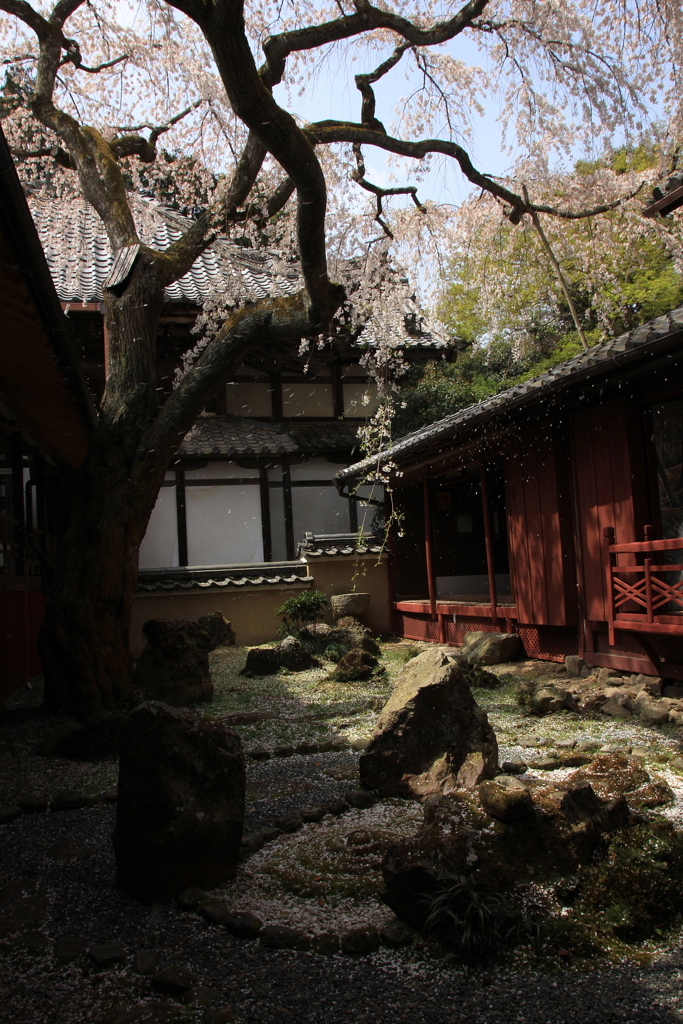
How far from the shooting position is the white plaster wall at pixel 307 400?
627 inches

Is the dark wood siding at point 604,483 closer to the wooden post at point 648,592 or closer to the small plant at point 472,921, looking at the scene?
the wooden post at point 648,592

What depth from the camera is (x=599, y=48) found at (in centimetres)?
797

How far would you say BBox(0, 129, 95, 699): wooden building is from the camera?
13.1 ft

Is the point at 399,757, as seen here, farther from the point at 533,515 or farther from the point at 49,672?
the point at 533,515

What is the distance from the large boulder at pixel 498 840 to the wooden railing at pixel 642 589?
273 cm

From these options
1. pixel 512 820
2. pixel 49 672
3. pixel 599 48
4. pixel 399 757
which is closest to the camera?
pixel 512 820

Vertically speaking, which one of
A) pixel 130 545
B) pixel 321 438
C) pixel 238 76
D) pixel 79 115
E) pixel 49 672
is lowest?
pixel 49 672

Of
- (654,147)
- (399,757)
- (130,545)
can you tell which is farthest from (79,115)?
(399,757)

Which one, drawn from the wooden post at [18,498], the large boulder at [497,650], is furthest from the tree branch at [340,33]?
the large boulder at [497,650]

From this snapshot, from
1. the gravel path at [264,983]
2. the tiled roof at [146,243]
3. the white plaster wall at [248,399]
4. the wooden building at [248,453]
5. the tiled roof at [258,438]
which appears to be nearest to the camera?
the gravel path at [264,983]

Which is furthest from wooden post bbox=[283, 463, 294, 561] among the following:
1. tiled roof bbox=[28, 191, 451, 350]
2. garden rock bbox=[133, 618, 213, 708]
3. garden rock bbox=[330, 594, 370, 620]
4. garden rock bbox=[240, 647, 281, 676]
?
garden rock bbox=[133, 618, 213, 708]

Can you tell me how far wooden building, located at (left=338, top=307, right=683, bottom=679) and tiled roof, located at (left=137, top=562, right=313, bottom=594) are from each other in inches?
102

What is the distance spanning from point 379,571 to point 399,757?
894cm

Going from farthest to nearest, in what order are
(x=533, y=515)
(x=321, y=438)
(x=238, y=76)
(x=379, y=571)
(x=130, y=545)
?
(x=321, y=438) < (x=379, y=571) < (x=533, y=515) < (x=130, y=545) < (x=238, y=76)
